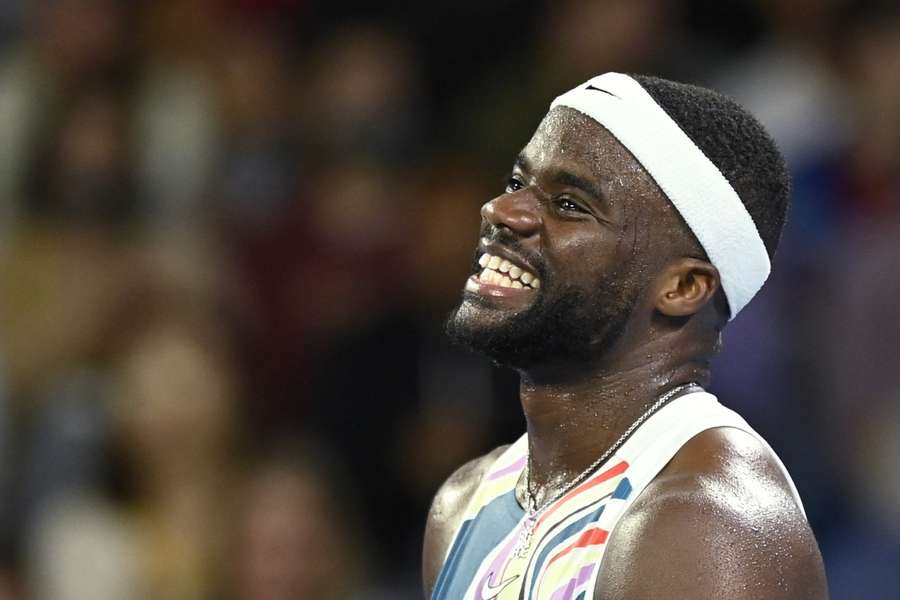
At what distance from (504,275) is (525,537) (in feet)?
2.11

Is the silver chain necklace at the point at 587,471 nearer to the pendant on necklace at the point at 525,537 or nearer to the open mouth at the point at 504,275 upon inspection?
the pendant on necklace at the point at 525,537

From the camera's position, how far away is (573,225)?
398cm

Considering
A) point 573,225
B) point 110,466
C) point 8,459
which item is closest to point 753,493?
point 573,225

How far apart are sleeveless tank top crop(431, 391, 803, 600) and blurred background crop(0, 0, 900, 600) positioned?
3.24 meters

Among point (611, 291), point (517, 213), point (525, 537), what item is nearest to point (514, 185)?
point (517, 213)

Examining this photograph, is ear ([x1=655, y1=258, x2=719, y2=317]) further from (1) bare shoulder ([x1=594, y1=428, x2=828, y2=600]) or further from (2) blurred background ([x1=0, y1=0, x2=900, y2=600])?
(2) blurred background ([x1=0, y1=0, x2=900, y2=600])

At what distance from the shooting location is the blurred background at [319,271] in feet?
24.5

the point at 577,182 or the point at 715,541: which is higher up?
the point at 577,182

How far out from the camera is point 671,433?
3.77 m

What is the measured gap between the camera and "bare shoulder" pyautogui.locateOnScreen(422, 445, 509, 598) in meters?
4.49

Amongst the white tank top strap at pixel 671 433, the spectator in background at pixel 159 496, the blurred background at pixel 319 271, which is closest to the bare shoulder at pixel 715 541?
the white tank top strap at pixel 671 433

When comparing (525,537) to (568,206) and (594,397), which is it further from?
(568,206)

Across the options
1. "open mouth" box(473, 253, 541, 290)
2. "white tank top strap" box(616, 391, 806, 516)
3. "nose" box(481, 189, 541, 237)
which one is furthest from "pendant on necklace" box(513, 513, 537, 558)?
"nose" box(481, 189, 541, 237)

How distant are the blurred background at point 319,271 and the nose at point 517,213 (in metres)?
3.47
